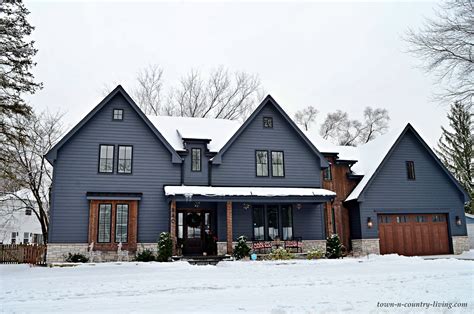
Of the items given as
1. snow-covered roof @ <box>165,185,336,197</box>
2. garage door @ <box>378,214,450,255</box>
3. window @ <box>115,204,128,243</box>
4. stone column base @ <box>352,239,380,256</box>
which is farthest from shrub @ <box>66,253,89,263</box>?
garage door @ <box>378,214,450,255</box>

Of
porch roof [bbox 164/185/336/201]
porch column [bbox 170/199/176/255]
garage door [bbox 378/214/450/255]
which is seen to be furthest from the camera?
garage door [bbox 378/214/450/255]

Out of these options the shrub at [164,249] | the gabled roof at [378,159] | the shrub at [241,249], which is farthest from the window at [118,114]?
the gabled roof at [378,159]

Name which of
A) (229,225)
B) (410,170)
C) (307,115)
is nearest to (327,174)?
(410,170)

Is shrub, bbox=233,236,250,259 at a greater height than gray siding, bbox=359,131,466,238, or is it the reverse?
gray siding, bbox=359,131,466,238

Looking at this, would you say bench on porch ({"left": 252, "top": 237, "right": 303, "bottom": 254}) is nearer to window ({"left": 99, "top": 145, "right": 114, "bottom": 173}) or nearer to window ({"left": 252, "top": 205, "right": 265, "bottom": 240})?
window ({"left": 252, "top": 205, "right": 265, "bottom": 240})

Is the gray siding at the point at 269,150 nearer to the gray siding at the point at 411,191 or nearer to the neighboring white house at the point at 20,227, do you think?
the gray siding at the point at 411,191

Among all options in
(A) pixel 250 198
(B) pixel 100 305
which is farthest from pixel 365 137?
(B) pixel 100 305

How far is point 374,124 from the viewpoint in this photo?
4662 centimetres

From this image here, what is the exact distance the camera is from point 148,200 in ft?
63.5

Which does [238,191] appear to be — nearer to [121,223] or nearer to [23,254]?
[121,223]

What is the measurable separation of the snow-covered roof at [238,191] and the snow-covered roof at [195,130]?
218 cm

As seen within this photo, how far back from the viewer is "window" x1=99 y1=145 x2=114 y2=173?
62.8ft

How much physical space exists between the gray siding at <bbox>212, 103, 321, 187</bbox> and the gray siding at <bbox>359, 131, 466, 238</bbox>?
3.45 m

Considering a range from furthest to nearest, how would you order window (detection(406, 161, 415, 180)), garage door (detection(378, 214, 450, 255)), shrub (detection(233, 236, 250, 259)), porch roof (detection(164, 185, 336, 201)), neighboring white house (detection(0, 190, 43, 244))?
neighboring white house (detection(0, 190, 43, 244))
window (detection(406, 161, 415, 180))
garage door (detection(378, 214, 450, 255))
porch roof (detection(164, 185, 336, 201))
shrub (detection(233, 236, 250, 259))
